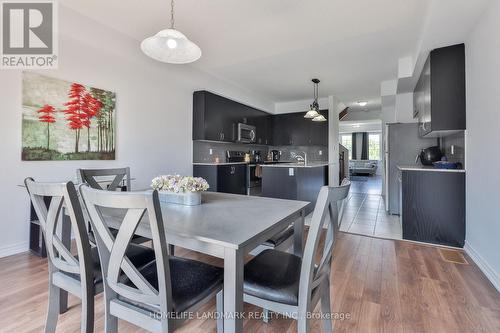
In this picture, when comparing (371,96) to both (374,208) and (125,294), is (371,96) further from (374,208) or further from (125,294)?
(125,294)

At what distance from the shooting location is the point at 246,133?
225 inches

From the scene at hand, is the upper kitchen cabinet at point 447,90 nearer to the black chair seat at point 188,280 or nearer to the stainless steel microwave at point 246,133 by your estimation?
the black chair seat at point 188,280

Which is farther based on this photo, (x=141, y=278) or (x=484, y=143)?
(x=484, y=143)

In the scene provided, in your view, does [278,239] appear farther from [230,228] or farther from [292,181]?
[292,181]

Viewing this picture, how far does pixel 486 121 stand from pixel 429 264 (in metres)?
1.36

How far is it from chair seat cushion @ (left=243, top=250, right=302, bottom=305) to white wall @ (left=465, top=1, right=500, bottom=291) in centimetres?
182

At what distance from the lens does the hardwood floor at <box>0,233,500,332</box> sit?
1.48 meters

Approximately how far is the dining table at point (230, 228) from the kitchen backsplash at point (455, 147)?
8.25 feet

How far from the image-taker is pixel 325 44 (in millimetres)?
3387

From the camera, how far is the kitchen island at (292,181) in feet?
13.3

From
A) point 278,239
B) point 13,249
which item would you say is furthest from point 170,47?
point 13,249

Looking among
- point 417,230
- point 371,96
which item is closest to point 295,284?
point 417,230

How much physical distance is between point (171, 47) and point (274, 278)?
174 cm

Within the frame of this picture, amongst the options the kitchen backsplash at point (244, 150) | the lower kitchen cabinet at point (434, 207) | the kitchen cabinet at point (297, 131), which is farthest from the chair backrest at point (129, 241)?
the kitchen cabinet at point (297, 131)
